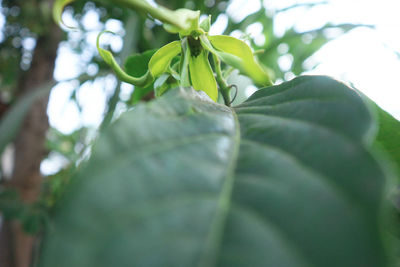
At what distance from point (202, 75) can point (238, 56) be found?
38 millimetres

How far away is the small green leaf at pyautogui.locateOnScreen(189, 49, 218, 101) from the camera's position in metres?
0.27

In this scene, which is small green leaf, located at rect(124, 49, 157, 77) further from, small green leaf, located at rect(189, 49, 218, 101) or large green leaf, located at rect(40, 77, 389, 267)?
large green leaf, located at rect(40, 77, 389, 267)

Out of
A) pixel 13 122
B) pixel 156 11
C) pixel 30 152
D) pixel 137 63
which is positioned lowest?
pixel 30 152

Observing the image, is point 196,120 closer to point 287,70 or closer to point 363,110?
point 363,110

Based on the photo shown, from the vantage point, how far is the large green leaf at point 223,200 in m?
0.09

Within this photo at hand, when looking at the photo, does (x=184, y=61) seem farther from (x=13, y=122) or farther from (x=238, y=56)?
(x=13, y=122)

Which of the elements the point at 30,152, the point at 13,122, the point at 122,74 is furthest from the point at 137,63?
the point at 30,152

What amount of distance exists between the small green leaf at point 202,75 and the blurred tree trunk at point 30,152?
956 mm

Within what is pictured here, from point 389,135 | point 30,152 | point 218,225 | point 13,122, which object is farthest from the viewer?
point 30,152

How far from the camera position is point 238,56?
0.26 metres

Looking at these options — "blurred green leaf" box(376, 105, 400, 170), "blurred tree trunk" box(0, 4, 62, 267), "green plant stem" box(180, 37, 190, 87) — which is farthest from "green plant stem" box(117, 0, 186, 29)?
"blurred tree trunk" box(0, 4, 62, 267)

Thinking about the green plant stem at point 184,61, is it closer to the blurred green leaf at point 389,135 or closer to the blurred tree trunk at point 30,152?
the blurred green leaf at point 389,135

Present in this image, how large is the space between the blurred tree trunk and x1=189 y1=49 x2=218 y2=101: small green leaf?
3.14ft

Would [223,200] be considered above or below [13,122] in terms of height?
above
